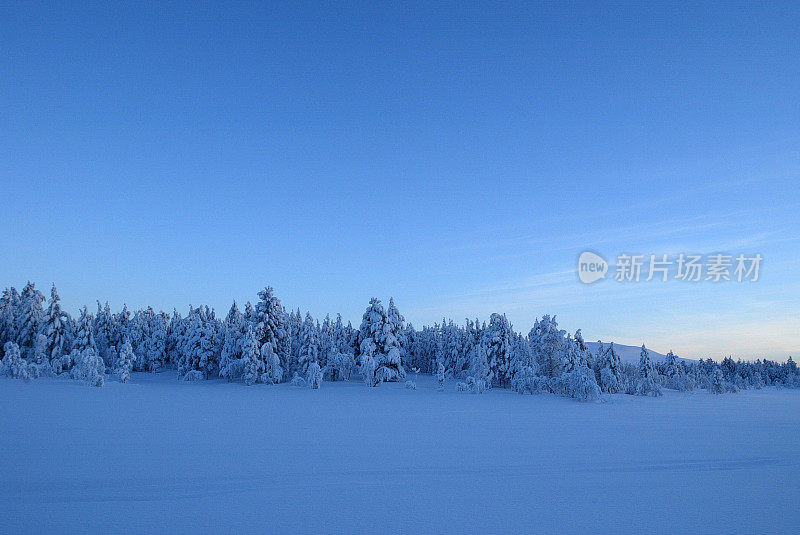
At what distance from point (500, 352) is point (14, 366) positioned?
45935 mm

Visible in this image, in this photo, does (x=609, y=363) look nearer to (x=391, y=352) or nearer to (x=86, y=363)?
(x=391, y=352)

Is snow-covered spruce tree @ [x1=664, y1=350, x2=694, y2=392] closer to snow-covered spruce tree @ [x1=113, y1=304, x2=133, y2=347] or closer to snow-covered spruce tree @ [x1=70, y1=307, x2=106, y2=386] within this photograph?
snow-covered spruce tree @ [x1=70, y1=307, x2=106, y2=386]

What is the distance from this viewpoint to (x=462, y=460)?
33.6 feet

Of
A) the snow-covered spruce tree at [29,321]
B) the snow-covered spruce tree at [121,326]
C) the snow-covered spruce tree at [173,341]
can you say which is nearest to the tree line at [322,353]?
the snow-covered spruce tree at [29,321]

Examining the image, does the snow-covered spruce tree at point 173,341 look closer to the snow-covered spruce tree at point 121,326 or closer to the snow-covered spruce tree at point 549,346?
the snow-covered spruce tree at point 121,326

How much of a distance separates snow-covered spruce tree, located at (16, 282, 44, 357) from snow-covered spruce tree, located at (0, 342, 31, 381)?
13.6 m

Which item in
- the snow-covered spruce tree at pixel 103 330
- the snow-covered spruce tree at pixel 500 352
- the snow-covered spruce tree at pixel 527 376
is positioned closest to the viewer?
the snow-covered spruce tree at pixel 527 376

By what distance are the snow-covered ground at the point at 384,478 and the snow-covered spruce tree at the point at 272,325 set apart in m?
34.8

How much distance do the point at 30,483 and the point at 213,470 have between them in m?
3.00

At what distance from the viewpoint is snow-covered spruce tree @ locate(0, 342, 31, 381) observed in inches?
1351

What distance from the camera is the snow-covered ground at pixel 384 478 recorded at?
6.47 m

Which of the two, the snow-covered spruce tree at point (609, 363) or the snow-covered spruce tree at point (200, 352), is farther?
the snow-covered spruce tree at point (200, 352)

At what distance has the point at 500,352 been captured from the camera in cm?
5038

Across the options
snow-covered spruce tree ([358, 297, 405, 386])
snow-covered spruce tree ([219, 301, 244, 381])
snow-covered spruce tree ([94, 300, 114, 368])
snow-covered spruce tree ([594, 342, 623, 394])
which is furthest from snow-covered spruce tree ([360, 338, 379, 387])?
snow-covered spruce tree ([94, 300, 114, 368])
